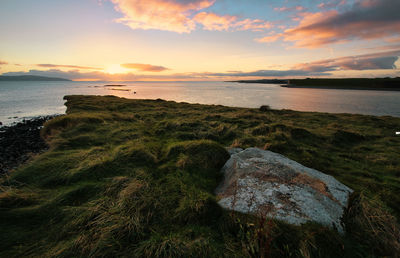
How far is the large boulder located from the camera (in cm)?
363

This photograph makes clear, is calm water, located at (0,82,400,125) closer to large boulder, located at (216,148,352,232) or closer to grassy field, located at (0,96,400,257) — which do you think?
grassy field, located at (0,96,400,257)

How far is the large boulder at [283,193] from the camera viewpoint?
3631mm

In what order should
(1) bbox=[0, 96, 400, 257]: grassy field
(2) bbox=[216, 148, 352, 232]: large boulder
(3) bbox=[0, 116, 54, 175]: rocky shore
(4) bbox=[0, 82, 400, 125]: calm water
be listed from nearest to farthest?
(1) bbox=[0, 96, 400, 257]: grassy field < (2) bbox=[216, 148, 352, 232]: large boulder < (3) bbox=[0, 116, 54, 175]: rocky shore < (4) bbox=[0, 82, 400, 125]: calm water

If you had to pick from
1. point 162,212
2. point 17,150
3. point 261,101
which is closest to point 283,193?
point 162,212

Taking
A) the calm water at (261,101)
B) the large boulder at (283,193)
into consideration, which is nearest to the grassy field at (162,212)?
the large boulder at (283,193)

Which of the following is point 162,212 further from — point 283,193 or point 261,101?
point 261,101

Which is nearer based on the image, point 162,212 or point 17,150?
point 162,212

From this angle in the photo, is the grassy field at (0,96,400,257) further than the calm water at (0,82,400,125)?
No

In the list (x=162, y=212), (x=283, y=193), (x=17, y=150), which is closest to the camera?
(x=162, y=212)

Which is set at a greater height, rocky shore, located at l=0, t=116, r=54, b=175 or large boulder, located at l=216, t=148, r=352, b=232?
large boulder, located at l=216, t=148, r=352, b=232

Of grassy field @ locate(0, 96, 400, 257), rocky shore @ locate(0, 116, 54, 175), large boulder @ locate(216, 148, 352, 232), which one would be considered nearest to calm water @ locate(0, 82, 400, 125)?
rocky shore @ locate(0, 116, 54, 175)

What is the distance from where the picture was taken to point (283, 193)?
167 inches

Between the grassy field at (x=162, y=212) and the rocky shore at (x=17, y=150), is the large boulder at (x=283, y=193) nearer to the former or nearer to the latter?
the grassy field at (x=162, y=212)

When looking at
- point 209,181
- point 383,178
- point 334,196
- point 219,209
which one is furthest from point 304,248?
point 383,178
